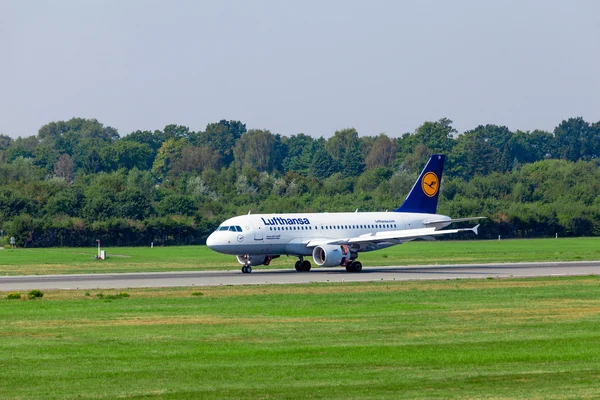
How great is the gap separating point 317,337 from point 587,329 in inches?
315

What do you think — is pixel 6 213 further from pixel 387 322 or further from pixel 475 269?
pixel 387 322

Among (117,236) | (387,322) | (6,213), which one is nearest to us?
(387,322)

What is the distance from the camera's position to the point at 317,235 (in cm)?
6259

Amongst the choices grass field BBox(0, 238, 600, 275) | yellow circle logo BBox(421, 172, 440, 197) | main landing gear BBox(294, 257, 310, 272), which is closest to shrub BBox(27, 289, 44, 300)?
grass field BBox(0, 238, 600, 275)

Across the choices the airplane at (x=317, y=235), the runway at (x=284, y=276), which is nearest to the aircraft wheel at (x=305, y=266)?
the airplane at (x=317, y=235)

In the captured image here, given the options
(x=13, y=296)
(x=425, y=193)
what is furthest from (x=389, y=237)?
Answer: (x=13, y=296)

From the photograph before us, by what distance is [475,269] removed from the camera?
201 ft

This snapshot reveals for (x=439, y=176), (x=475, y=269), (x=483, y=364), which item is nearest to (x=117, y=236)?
(x=439, y=176)

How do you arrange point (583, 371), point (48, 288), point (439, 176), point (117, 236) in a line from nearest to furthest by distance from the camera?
point (583, 371)
point (48, 288)
point (439, 176)
point (117, 236)

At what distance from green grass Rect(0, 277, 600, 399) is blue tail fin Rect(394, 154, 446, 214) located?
25.7m

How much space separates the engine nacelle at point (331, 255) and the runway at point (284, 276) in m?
0.71

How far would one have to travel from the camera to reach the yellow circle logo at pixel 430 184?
69.6 metres

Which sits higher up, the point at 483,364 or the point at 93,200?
the point at 93,200

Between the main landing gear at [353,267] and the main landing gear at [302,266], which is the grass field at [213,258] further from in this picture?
the main landing gear at [353,267]
